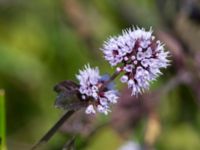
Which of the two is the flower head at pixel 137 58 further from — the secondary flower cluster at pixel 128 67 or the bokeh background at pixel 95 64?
the bokeh background at pixel 95 64

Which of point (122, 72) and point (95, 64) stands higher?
point (95, 64)

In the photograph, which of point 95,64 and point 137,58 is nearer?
point 137,58

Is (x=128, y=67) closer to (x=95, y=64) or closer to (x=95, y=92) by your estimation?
(x=95, y=92)

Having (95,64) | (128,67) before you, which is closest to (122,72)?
(128,67)

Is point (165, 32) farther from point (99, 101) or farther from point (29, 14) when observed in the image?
point (99, 101)

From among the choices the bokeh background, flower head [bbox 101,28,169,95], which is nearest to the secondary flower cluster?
flower head [bbox 101,28,169,95]

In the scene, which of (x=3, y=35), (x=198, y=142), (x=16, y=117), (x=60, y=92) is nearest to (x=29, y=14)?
(x=3, y=35)
